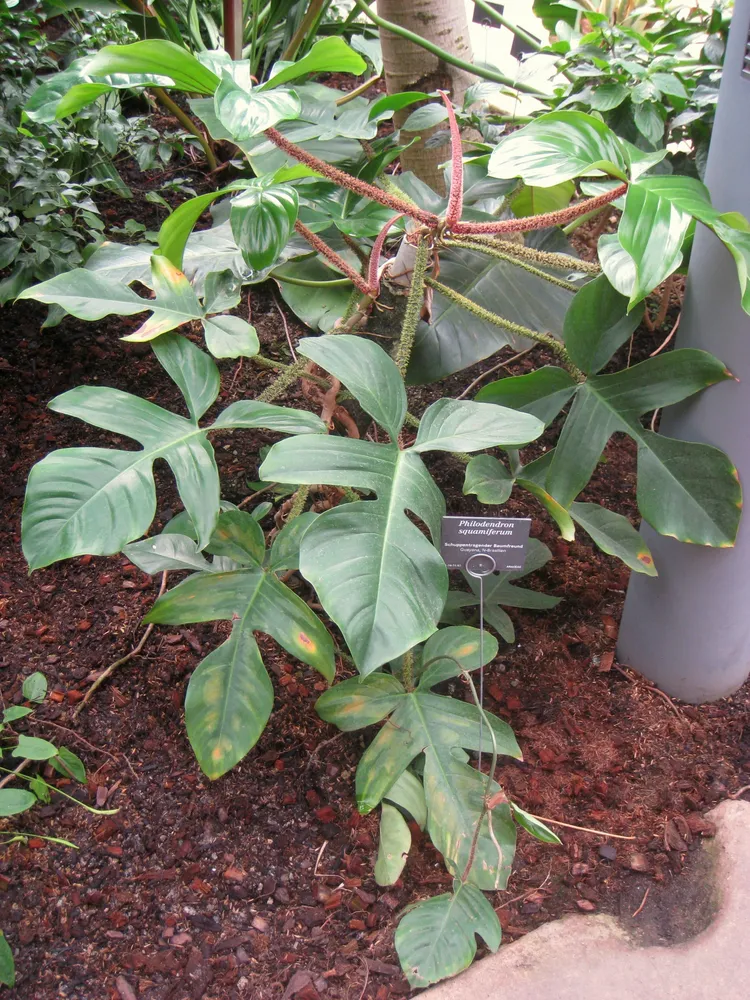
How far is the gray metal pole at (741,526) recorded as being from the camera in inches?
43.3

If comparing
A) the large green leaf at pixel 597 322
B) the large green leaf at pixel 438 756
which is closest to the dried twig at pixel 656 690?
the large green leaf at pixel 438 756

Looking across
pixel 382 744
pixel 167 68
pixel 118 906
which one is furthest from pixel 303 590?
pixel 167 68

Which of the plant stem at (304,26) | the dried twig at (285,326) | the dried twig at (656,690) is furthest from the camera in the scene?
the plant stem at (304,26)

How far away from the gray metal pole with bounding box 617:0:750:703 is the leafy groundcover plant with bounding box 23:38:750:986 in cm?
5

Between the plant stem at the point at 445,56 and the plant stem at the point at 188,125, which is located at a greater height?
the plant stem at the point at 445,56

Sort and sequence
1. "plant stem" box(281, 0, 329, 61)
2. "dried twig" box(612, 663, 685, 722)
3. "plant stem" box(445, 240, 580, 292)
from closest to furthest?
"plant stem" box(445, 240, 580, 292) → "dried twig" box(612, 663, 685, 722) → "plant stem" box(281, 0, 329, 61)

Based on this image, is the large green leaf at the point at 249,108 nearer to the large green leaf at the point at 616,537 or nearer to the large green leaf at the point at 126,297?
the large green leaf at the point at 126,297

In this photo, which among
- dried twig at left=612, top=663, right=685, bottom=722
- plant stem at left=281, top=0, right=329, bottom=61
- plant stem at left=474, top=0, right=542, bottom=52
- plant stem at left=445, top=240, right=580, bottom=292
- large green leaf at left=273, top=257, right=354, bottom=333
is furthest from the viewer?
plant stem at left=281, top=0, right=329, bottom=61

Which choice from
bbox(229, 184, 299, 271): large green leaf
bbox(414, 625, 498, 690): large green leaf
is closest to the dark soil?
bbox(414, 625, 498, 690): large green leaf

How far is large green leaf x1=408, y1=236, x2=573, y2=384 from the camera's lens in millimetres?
1553

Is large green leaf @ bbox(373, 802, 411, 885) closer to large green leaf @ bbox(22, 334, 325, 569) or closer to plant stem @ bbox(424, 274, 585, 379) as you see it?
large green leaf @ bbox(22, 334, 325, 569)

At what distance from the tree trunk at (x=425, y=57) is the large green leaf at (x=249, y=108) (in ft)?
2.54

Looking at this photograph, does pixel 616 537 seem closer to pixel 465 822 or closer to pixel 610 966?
pixel 465 822

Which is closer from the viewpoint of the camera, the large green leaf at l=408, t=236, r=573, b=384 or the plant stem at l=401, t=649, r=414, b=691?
the plant stem at l=401, t=649, r=414, b=691
